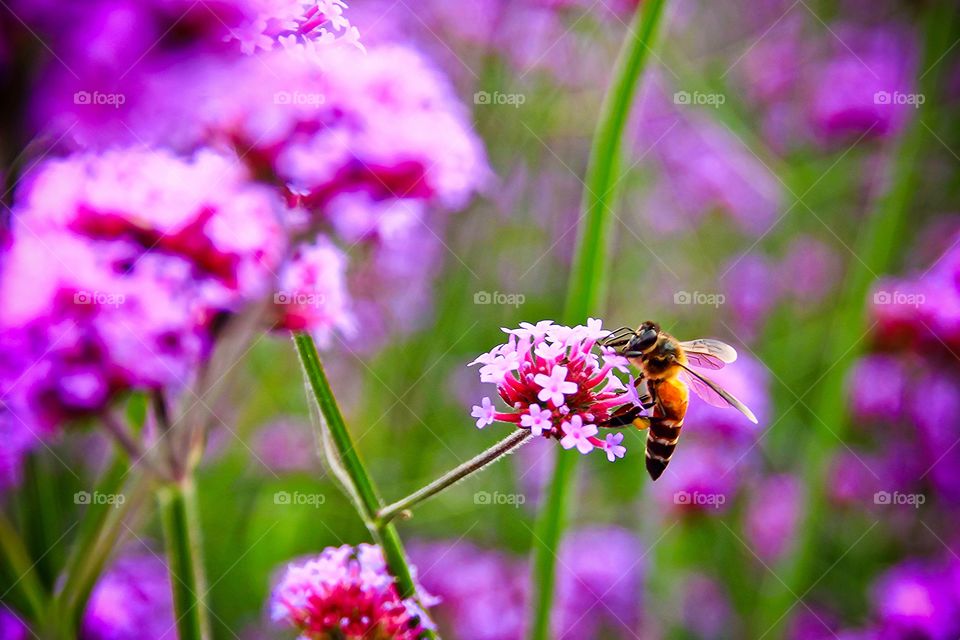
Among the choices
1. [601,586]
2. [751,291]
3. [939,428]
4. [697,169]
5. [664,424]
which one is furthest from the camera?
[697,169]

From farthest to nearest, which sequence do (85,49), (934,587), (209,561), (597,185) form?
(209,561) → (934,587) → (597,185) → (85,49)

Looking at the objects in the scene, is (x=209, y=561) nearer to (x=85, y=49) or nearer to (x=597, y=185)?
(x=597, y=185)

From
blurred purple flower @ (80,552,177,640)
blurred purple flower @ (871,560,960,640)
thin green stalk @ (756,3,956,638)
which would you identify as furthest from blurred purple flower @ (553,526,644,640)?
blurred purple flower @ (80,552,177,640)

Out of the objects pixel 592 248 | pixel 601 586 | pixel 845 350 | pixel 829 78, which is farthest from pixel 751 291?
pixel 592 248

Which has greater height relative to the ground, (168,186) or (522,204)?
(522,204)

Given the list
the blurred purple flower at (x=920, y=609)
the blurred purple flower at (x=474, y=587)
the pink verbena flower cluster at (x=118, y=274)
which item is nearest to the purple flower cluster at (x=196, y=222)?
the pink verbena flower cluster at (x=118, y=274)

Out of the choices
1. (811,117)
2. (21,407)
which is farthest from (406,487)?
(811,117)

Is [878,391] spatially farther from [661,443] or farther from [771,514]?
[661,443]
